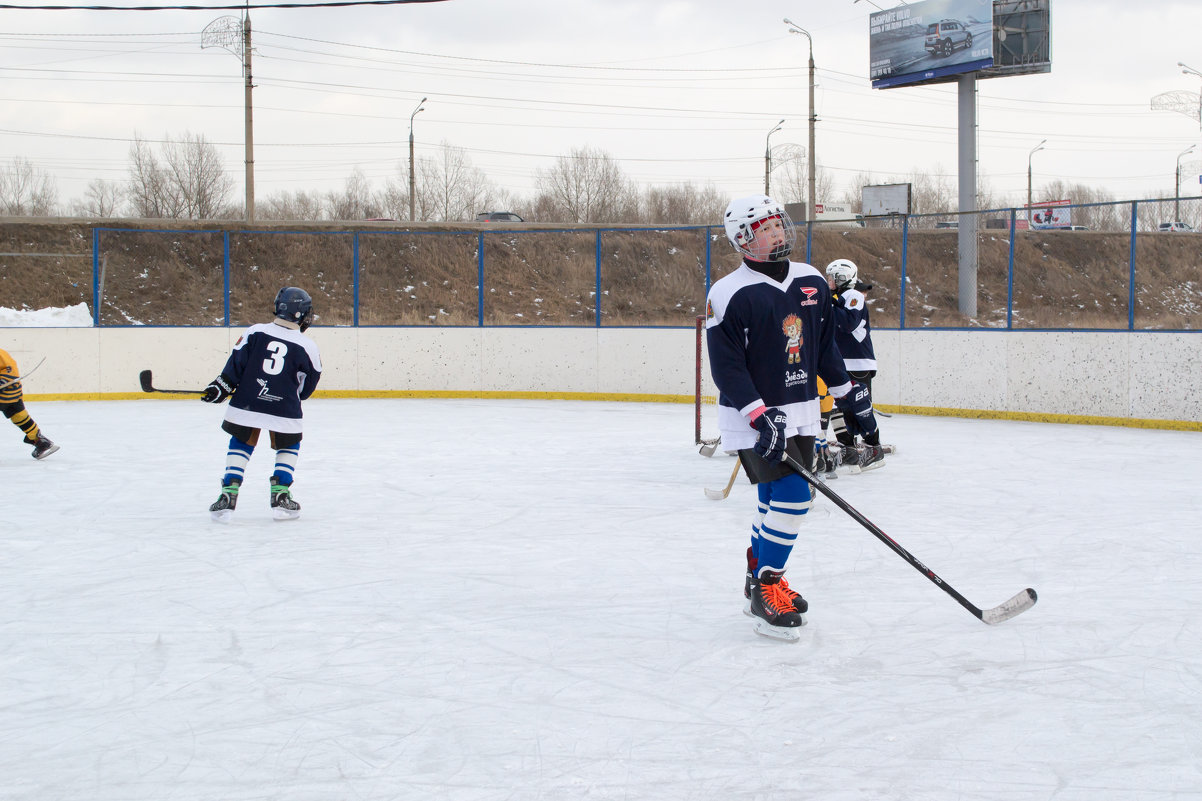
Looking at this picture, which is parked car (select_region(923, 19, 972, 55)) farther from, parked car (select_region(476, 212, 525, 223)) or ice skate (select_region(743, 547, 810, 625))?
ice skate (select_region(743, 547, 810, 625))

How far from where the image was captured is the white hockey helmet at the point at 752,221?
10.3 ft

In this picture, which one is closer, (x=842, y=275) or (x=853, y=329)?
(x=842, y=275)

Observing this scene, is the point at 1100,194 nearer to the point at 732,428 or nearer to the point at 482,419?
the point at 482,419

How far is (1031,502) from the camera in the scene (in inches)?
209

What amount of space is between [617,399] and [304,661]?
851cm

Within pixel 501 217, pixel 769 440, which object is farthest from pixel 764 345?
pixel 501 217

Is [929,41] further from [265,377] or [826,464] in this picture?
[265,377]

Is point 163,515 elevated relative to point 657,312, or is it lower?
lower

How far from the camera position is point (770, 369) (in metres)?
3.18

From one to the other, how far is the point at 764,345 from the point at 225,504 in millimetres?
2888

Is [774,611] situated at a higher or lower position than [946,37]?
lower

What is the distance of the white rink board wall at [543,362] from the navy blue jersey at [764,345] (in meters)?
6.85

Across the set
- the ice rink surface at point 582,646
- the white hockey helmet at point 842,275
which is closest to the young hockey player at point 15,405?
the ice rink surface at point 582,646

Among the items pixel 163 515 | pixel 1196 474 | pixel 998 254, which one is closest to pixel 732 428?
pixel 163 515
